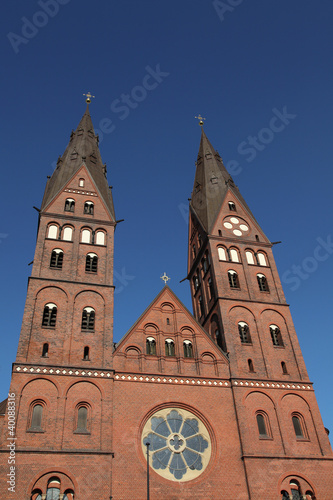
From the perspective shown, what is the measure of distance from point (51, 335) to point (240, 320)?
1107 centimetres

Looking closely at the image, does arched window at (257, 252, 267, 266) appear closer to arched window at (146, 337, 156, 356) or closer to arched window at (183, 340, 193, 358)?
arched window at (183, 340, 193, 358)

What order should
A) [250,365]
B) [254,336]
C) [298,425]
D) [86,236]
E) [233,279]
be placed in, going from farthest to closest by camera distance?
[233,279] → [86,236] → [254,336] → [250,365] → [298,425]

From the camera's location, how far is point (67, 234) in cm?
3017

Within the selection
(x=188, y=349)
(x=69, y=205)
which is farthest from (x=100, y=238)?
(x=188, y=349)

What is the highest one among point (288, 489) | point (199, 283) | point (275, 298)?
point (199, 283)

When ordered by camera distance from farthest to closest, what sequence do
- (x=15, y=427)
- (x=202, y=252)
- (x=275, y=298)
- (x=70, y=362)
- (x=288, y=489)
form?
1. (x=202, y=252)
2. (x=275, y=298)
3. (x=70, y=362)
4. (x=288, y=489)
5. (x=15, y=427)

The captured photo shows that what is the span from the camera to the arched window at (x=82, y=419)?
2167cm

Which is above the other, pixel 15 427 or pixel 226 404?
pixel 226 404

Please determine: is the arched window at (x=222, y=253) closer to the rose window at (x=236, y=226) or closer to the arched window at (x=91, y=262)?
the rose window at (x=236, y=226)

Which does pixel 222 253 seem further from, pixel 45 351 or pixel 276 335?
pixel 45 351

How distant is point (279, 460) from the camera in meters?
22.8

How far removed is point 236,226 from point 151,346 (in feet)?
41.0

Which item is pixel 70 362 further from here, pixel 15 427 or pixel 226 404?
pixel 226 404

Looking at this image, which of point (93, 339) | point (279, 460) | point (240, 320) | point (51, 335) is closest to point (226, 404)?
point (279, 460)
